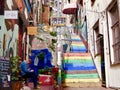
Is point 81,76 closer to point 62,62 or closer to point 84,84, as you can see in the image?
point 84,84

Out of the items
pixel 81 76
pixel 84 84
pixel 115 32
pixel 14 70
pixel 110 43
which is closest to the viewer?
pixel 14 70

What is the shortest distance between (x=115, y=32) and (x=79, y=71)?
3.66 metres

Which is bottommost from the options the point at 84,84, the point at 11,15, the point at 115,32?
the point at 84,84

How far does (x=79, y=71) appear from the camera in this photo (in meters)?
14.3

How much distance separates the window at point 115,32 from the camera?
11.1 m

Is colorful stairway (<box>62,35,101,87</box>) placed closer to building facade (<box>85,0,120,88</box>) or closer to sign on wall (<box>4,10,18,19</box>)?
building facade (<box>85,0,120,88</box>)

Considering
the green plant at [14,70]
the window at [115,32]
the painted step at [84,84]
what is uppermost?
the window at [115,32]

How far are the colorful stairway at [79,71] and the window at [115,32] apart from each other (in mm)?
2147

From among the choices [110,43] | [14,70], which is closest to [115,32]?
[110,43]

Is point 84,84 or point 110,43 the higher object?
point 110,43

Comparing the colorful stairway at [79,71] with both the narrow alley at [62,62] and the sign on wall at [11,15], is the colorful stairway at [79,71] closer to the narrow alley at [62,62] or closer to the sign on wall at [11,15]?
the narrow alley at [62,62]

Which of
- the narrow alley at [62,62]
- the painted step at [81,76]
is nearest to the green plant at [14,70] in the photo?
the narrow alley at [62,62]

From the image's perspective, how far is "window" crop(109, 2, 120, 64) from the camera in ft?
36.4

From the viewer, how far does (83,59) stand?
1623cm
